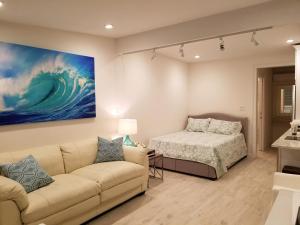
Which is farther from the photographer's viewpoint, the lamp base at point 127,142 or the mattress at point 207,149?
the mattress at point 207,149

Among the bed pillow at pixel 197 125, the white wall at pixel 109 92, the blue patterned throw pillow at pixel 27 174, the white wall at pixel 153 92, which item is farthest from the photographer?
the bed pillow at pixel 197 125

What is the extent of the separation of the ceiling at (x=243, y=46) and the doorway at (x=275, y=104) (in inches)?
58.6

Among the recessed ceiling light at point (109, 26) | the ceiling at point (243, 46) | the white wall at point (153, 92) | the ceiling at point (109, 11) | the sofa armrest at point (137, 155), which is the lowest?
the sofa armrest at point (137, 155)

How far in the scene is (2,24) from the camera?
2.96 meters

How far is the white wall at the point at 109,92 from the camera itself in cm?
320

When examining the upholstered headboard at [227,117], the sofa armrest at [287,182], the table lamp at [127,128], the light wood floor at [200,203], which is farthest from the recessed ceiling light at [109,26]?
the upholstered headboard at [227,117]

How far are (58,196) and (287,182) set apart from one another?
2.23 meters

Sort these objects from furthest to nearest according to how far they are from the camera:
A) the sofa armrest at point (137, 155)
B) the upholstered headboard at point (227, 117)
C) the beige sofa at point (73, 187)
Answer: the upholstered headboard at point (227, 117) → the sofa armrest at point (137, 155) → the beige sofa at point (73, 187)

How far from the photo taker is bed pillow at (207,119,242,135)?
5582mm

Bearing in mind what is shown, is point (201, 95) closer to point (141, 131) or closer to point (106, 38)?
point (141, 131)

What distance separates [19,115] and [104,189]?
1.49 m

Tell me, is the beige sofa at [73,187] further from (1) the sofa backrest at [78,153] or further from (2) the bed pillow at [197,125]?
(2) the bed pillow at [197,125]

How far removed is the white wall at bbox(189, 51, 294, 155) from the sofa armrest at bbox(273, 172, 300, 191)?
12.6 ft

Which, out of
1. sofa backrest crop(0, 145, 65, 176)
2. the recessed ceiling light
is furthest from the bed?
the recessed ceiling light
